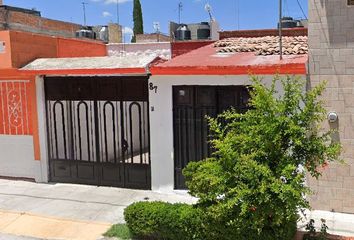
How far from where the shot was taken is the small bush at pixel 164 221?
246 inches

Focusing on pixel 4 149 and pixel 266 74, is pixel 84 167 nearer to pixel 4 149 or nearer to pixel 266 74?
pixel 4 149

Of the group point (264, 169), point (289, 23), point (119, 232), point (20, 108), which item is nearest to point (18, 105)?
point (20, 108)

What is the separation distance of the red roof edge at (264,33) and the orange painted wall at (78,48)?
16.7 ft

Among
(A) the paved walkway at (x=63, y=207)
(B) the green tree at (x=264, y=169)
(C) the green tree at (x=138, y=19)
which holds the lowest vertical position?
(A) the paved walkway at (x=63, y=207)

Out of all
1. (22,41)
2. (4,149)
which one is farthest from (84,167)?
(22,41)

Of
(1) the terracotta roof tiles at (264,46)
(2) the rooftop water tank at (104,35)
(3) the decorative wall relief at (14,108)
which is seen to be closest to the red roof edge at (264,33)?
(1) the terracotta roof tiles at (264,46)

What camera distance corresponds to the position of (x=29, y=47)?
10.9m

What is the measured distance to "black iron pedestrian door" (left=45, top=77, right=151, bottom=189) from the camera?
10.0 m

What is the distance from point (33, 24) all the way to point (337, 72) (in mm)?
17488

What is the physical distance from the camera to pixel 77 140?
1073cm

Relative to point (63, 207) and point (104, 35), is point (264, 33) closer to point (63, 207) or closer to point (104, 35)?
point (63, 207)

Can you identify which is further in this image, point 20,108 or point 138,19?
point 138,19

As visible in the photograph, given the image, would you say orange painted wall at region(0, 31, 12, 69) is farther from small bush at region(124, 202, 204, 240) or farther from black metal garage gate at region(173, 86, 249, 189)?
small bush at region(124, 202, 204, 240)

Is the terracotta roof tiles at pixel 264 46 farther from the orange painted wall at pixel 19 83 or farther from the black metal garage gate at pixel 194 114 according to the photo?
the orange painted wall at pixel 19 83
